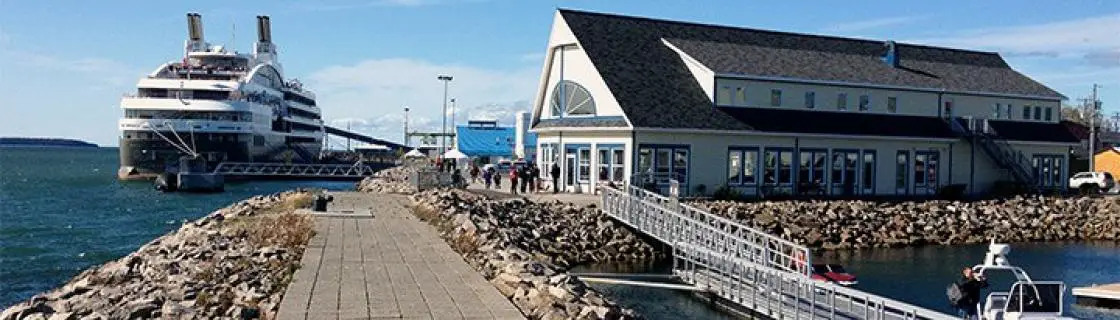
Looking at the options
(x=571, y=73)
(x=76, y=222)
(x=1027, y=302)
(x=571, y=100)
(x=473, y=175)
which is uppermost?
(x=571, y=73)

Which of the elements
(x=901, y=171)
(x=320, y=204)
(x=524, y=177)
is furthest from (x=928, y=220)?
(x=320, y=204)

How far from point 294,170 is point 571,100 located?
55.8 metres

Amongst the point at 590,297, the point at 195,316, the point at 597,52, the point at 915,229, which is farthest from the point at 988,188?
the point at 195,316

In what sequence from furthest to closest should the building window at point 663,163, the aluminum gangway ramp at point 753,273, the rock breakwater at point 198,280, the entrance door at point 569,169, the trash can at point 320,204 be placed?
the entrance door at point 569,169, the building window at point 663,163, the trash can at point 320,204, the aluminum gangway ramp at point 753,273, the rock breakwater at point 198,280

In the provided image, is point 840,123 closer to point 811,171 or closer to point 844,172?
point 844,172

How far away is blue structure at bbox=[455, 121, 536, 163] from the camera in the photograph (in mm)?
78688

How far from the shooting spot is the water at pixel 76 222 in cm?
3066

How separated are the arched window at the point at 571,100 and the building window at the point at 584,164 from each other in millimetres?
1497

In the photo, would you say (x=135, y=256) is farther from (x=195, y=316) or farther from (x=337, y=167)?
(x=337, y=167)

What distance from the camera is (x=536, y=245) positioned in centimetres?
2908

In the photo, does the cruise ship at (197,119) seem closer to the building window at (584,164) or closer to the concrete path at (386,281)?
the building window at (584,164)

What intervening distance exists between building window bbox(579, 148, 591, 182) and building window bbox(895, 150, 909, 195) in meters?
13.4

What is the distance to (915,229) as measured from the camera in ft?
123

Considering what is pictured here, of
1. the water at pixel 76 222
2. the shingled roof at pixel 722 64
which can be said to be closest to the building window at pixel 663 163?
the shingled roof at pixel 722 64
